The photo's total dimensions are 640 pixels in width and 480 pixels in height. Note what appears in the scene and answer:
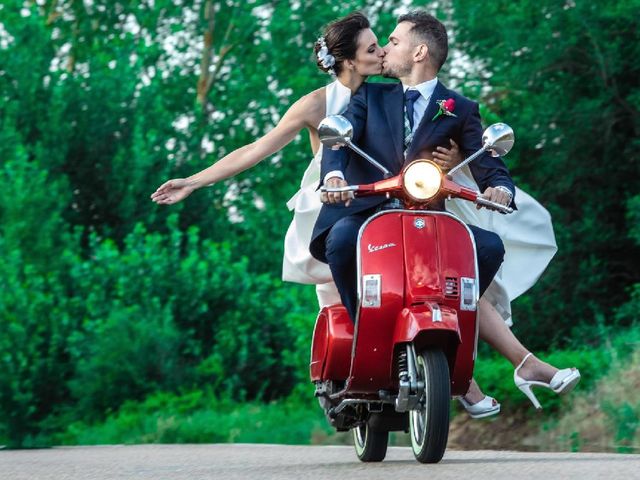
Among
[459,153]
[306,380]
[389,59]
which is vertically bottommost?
[306,380]

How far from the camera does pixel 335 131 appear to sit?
6.23 metres

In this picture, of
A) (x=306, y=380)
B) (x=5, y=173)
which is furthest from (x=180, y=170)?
(x=306, y=380)

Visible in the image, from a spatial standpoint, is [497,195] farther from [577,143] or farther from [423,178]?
[577,143]

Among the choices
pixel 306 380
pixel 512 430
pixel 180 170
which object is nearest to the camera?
pixel 512 430

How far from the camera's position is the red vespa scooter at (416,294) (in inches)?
243

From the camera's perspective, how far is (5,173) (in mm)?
19688

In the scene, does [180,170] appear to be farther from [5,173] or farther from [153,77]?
[5,173]

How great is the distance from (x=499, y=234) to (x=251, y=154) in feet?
4.27

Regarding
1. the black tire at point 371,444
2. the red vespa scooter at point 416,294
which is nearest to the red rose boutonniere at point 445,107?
the red vespa scooter at point 416,294

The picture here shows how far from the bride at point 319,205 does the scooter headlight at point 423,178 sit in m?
0.88

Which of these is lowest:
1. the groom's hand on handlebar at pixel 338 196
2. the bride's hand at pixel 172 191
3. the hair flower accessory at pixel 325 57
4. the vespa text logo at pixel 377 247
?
the vespa text logo at pixel 377 247

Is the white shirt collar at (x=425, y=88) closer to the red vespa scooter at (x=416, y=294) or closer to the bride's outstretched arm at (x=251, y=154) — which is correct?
the red vespa scooter at (x=416, y=294)

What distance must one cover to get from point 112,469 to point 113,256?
37.1ft

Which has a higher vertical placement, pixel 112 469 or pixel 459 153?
pixel 459 153
